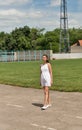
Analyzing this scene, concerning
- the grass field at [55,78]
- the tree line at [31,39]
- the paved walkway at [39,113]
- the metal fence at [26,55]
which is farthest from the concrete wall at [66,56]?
the paved walkway at [39,113]

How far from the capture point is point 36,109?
11734mm

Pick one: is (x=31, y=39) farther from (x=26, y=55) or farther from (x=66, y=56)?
(x=26, y=55)

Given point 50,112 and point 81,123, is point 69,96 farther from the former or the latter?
point 81,123

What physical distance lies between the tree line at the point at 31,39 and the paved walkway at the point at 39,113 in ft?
341

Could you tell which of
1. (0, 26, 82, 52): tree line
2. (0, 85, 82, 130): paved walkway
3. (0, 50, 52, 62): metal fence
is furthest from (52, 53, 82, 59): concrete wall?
(0, 85, 82, 130): paved walkway

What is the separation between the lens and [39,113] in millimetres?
11047

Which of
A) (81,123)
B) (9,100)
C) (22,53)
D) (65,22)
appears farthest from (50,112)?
(65,22)

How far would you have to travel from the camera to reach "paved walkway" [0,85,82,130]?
30.4 feet

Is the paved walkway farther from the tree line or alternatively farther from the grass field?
the tree line

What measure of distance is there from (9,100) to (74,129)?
18.3ft

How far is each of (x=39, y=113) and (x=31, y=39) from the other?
12378 cm

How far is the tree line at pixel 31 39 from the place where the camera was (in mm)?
119000

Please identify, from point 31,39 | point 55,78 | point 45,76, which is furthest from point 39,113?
point 31,39

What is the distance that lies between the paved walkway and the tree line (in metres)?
104
